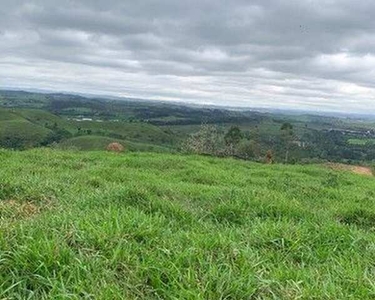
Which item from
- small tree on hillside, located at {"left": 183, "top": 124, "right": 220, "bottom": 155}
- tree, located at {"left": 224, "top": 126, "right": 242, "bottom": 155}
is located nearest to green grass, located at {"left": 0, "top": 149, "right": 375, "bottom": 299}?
tree, located at {"left": 224, "top": 126, "right": 242, "bottom": 155}

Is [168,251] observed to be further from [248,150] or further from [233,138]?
[248,150]

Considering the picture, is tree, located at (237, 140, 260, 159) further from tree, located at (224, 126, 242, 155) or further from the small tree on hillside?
the small tree on hillside

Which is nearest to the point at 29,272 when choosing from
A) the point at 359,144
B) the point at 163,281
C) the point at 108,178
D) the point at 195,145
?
the point at 163,281

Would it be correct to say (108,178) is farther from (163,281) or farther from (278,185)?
(163,281)

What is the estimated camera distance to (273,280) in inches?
168

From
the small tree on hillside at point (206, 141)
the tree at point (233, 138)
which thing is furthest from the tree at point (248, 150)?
the small tree on hillside at point (206, 141)

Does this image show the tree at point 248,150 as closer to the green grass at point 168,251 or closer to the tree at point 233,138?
the tree at point 233,138

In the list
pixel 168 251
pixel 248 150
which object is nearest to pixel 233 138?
pixel 248 150

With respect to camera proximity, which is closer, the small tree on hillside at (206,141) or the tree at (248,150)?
the tree at (248,150)

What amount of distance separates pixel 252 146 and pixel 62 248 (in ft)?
197

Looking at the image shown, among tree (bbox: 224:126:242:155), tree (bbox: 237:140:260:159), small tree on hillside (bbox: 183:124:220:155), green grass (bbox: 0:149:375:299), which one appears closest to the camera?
green grass (bbox: 0:149:375:299)

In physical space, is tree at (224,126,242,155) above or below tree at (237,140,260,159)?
above

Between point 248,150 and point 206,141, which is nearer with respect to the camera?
point 248,150

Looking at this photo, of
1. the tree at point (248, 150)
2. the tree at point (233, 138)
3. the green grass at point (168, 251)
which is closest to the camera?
the green grass at point (168, 251)
